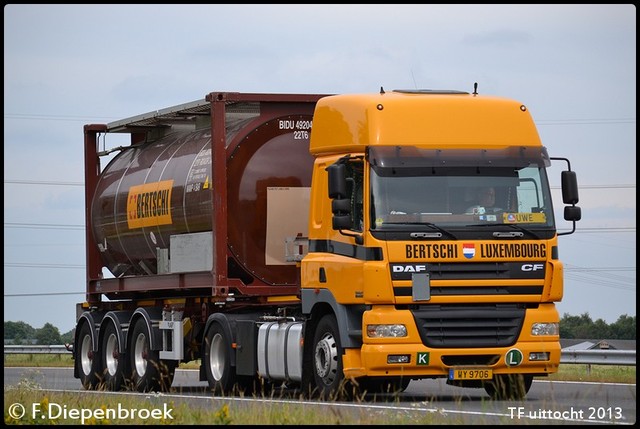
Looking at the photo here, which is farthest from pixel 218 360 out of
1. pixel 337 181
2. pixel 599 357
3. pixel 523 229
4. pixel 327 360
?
pixel 599 357

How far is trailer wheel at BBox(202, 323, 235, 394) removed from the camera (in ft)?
72.1

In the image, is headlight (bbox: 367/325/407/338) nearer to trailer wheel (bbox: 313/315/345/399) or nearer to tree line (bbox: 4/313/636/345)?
trailer wheel (bbox: 313/315/345/399)

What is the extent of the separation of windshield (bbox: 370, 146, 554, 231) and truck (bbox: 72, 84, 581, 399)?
2cm

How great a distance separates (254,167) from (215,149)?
612mm

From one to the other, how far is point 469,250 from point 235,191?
465 cm

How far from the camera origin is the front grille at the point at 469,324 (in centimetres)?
1869

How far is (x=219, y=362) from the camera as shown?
22.5 meters

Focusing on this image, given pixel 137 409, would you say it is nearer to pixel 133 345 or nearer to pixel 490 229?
pixel 490 229

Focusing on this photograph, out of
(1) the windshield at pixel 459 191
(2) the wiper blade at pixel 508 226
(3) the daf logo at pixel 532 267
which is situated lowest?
(3) the daf logo at pixel 532 267

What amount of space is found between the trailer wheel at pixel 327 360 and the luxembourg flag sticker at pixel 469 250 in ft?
6.52

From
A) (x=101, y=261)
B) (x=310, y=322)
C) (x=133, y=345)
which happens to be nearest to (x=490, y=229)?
(x=310, y=322)

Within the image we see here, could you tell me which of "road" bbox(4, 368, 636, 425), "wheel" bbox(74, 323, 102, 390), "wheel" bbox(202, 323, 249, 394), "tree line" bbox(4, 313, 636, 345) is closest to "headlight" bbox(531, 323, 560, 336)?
"road" bbox(4, 368, 636, 425)

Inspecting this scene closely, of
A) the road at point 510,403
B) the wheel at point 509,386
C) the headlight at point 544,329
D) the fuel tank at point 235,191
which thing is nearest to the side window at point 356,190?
the road at point 510,403

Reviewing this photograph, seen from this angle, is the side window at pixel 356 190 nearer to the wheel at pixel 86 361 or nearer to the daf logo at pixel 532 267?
the daf logo at pixel 532 267
